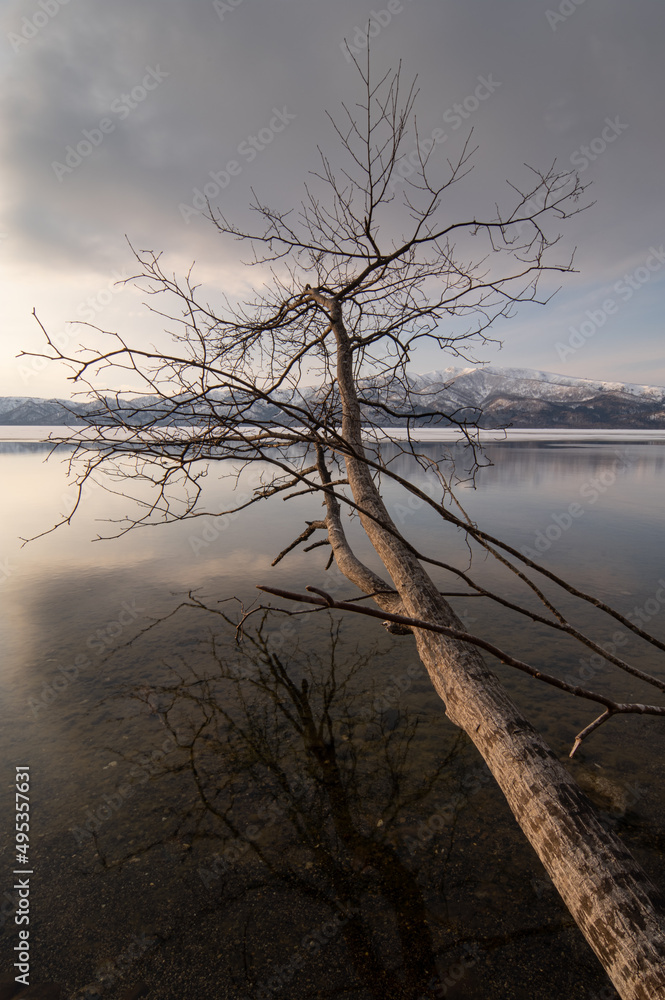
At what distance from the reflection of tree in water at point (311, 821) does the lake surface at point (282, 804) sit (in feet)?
0.04

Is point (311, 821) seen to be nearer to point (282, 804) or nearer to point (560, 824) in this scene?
point (282, 804)

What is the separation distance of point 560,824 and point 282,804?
93.4 inches

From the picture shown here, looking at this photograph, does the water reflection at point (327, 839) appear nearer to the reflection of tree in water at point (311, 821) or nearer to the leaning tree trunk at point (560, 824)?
the reflection of tree in water at point (311, 821)

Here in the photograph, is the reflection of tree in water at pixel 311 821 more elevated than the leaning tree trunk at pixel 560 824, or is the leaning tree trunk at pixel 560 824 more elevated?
the leaning tree trunk at pixel 560 824

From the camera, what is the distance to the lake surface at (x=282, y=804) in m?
2.36

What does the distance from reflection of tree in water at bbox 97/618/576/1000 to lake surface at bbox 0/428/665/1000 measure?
0.04 feet

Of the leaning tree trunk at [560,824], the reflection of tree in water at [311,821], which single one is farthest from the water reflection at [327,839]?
the leaning tree trunk at [560,824]

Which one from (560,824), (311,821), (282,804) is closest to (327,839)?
(311,821)

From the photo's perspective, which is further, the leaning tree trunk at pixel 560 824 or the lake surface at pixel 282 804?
the lake surface at pixel 282 804

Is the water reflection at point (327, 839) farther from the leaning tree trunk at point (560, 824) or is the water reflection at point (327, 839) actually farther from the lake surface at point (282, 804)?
the leaning tree trunk at point (560, 824)

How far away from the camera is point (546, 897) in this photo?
2.65m

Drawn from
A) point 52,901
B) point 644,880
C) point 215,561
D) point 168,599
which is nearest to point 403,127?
point 644,880

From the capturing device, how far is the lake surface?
7.74ft

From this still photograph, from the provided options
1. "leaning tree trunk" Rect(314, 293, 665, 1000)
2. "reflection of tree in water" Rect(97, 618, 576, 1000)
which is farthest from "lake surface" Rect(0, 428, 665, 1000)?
"leaning tree trunk" Rect(314, 293, 665, 1000)
